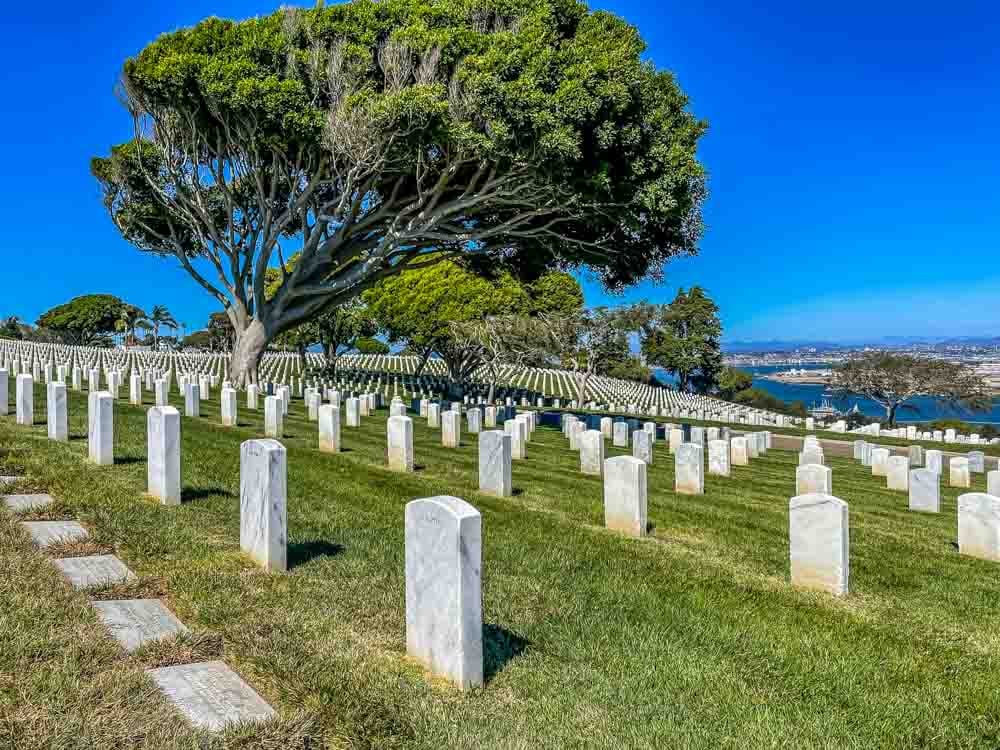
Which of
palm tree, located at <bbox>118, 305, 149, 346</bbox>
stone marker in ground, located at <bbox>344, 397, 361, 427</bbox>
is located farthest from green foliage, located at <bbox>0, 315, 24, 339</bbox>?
stone marker in ground, located at <bbox>344, 397, 361, 427</bbox>

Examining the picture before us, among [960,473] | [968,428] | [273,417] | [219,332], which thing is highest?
[219,332]

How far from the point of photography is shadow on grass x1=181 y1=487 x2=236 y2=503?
727 cm

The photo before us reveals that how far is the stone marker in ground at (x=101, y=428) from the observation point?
8.27 m

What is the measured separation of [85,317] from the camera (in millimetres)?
91812

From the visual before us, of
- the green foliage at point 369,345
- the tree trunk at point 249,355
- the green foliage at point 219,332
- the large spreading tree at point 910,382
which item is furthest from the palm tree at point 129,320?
the large spreading tree at point 910,382

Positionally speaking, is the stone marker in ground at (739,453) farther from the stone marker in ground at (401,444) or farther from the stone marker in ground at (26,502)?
the stone marker in ground at (26,502)

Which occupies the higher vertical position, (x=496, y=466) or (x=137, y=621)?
(x=496, y=466)

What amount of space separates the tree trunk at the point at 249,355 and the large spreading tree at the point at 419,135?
7 centimetres

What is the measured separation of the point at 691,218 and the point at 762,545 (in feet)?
55.5

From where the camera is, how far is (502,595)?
16.7 feet

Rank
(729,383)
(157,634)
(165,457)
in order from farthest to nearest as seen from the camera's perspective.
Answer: (729,383) → (165,457) → (157,634)

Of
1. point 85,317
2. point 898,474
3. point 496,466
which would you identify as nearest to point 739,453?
point 898,474

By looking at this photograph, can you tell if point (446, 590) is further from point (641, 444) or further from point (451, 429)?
point (451, 429)

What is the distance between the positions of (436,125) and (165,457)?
14.7 metres
